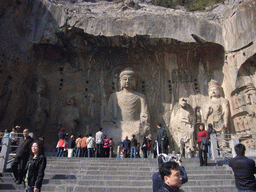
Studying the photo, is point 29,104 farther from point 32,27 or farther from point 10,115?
point 32,27

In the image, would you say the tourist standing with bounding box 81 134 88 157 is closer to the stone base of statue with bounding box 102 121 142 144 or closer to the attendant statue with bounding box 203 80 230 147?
the stone base of statue with bounding box 102 121 142 144

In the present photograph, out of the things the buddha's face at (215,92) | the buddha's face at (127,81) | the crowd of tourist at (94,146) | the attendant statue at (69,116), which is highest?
the buddha's face at (127,81)

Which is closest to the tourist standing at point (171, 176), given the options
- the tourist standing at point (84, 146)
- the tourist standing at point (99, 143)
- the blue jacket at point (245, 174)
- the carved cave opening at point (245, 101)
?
the blue jacket at point (245, 174)

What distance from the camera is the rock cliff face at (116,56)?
10727 mm

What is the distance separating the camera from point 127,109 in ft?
41.1

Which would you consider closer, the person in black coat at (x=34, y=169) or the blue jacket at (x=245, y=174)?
the blue jacket at (x=245, y=174)

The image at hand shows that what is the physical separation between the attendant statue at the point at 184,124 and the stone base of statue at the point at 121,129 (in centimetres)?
203

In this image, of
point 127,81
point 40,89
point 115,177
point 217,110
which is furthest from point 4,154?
point 217,110

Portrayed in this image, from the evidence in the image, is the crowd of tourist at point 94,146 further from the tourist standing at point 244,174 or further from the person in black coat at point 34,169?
the tourist standing at point 244,174

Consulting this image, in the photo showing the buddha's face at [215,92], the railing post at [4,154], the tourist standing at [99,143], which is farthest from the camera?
the buddha's face at [215,92]

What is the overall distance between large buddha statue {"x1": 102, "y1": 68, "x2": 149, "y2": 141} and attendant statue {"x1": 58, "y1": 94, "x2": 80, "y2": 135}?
1.53 metres

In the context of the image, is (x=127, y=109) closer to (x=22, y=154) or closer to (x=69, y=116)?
(x=69, y=116)

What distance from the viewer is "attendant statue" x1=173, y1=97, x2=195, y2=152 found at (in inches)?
Answer: 455

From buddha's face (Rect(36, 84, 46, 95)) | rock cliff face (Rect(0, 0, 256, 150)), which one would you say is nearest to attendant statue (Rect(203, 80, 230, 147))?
rock cliff face (Rect(0, 0, 256, 150))
